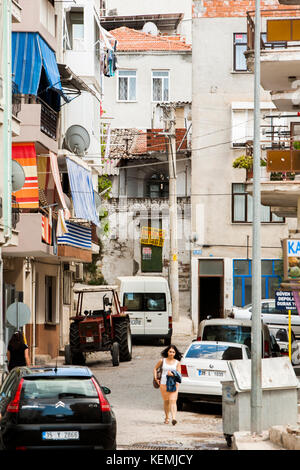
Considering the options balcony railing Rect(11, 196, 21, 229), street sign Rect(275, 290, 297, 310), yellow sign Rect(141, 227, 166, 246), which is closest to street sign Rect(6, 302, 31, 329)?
balcony railing Rect(11, 196, 21, 229)

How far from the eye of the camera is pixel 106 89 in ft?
189

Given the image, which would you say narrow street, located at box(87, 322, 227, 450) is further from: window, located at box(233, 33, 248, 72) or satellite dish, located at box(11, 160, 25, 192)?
window, located at box(233, 33, 248, 72)

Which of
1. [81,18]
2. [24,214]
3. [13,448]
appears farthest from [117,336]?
[13,448]

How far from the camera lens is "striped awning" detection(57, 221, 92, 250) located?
31.7 metres

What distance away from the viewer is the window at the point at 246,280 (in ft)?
152

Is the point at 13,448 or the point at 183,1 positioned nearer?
the point at 13,448

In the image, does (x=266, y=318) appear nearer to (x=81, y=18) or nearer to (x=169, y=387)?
(x=81, y=18)

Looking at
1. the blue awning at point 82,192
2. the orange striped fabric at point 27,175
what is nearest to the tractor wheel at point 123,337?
the blue awning at point 82,192

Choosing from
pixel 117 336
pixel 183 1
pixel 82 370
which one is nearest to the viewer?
pixel 82 370

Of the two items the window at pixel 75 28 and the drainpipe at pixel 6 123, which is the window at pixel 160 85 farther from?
the drainpipe at pixel 6 123

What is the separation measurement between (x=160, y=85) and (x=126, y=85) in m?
2.01

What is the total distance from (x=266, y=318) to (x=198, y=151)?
13028 mm

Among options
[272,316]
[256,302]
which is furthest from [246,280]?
[256,302]

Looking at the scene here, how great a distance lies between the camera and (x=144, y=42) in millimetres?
58656
